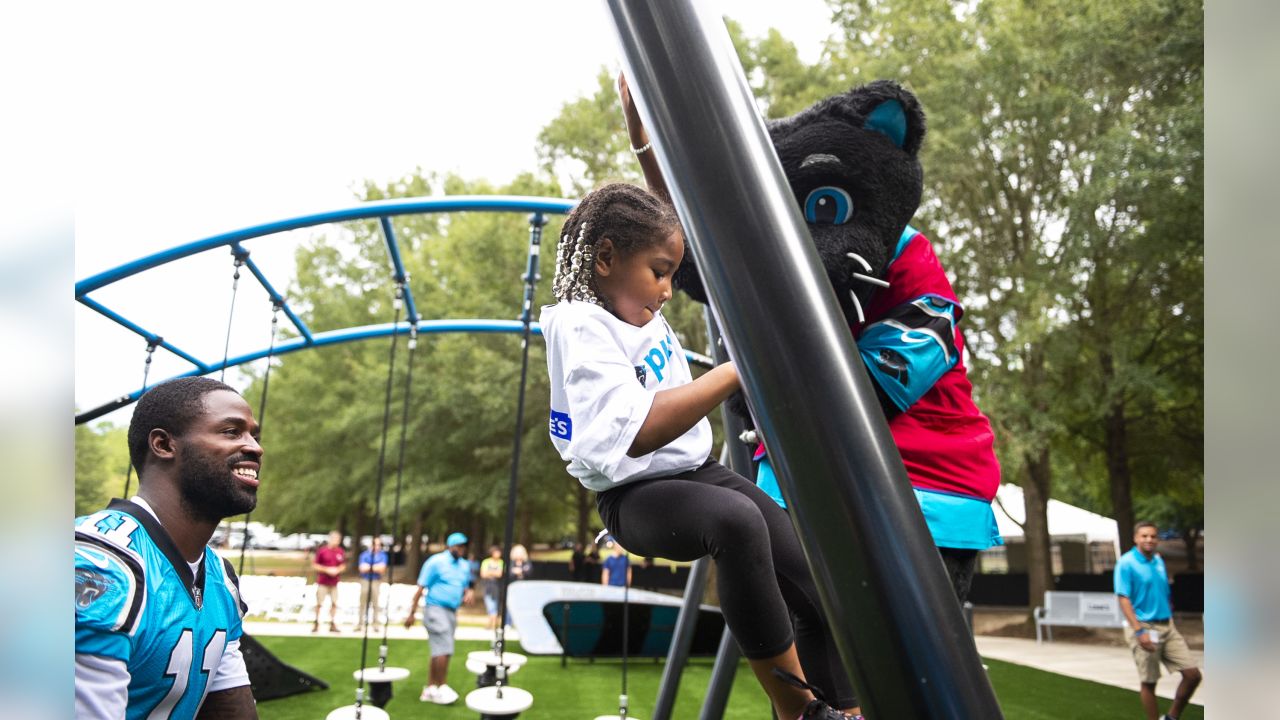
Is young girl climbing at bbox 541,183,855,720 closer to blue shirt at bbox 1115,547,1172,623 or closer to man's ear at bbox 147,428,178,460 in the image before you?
man's ear at bbox 147,428,178,460

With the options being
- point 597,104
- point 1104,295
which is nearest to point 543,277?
point 597,104

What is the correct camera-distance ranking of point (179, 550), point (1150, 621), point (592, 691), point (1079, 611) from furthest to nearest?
point (1079, 611) < point (592, 691) < point (1150, 621) < point (179, 550)

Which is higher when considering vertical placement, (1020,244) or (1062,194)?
(1062,194)

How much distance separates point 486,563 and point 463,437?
5.30 m

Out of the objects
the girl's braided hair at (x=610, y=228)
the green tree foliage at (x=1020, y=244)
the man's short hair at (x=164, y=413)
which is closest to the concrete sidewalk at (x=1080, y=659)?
the green tree foliage at (x=1020, y=244)

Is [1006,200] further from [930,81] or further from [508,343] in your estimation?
[508,343]

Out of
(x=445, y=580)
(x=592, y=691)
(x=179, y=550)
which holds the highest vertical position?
(x=179, y=550)

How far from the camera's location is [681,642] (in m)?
4.84

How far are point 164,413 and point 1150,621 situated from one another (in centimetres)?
898

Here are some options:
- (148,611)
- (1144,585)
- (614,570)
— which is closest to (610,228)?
(148,611)

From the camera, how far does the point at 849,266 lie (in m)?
1.92

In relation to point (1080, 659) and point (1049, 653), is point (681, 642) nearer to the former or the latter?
point (1080, 659)

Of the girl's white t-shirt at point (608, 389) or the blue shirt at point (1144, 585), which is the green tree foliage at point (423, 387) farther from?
the girl's white t-shirt at point (608, 389)

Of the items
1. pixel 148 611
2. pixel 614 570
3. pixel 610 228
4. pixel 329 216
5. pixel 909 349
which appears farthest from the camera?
pixel 614 570
